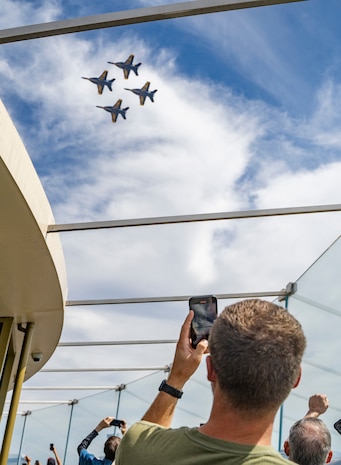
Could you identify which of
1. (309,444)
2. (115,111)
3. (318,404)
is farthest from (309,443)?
(115,111)

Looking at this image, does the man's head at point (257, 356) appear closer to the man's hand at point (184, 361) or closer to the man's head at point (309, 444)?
the man's hand at point (184, 361)

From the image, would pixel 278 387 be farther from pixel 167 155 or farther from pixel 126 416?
pixel 126 416

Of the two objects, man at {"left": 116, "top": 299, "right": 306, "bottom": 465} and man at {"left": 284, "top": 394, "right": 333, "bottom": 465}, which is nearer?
man at {"left": 116, "top": 299, "right": 306, "bottom": 465}

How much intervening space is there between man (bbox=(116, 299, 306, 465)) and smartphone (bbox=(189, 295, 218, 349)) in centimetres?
17

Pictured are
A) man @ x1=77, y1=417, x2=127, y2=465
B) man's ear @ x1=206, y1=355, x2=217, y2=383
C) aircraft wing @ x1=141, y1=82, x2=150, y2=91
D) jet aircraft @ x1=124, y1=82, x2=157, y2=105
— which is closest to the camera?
man's ear @ x1=206, y1=355, x2=217, y2=383

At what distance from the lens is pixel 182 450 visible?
1.03 m

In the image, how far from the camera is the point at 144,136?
5.25m

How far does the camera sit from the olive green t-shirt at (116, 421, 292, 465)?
0.99 m

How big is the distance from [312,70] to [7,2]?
2657 millimetres

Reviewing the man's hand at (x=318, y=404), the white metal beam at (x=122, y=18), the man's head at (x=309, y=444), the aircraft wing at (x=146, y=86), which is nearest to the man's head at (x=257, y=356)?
the man's head at (x=309, y=444)

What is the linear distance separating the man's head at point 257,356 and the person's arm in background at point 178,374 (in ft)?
0.40

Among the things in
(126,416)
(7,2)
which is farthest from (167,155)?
(126,416)

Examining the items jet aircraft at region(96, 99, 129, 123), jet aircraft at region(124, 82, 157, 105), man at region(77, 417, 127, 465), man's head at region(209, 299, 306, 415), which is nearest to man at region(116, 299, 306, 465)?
man's head at region(209, 299, 306, 415)

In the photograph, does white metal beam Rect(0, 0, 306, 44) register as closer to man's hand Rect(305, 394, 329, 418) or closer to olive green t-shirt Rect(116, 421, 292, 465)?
man's hand Rect(305, 394, 329, 418)
